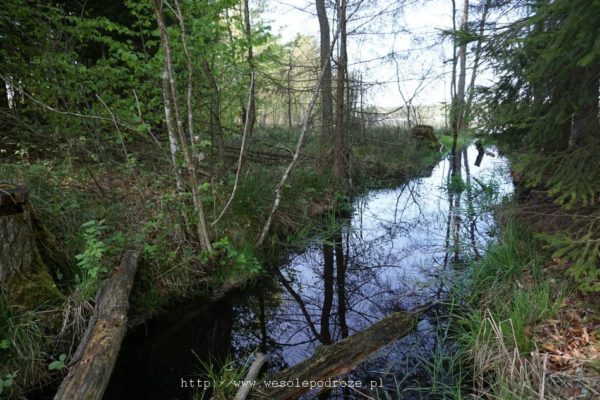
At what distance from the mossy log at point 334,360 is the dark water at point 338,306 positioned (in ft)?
0.39

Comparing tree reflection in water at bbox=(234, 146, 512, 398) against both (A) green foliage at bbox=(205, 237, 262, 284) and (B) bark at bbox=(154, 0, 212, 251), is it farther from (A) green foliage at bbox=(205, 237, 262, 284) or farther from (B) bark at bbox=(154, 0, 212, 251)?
(B) bark at bbox=(154, 0, 212, 251)

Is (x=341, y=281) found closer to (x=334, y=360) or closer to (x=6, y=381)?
(x=334, y=360)

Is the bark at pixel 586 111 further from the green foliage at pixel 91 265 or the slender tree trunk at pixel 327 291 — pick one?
the green foliage at pixel 91 265

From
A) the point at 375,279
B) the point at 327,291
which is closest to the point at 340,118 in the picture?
the point at 375,279

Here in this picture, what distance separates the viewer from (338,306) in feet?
13.6

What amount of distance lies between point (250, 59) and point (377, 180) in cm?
622

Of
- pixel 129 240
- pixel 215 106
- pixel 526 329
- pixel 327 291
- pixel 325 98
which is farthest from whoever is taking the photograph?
pixel 325 98

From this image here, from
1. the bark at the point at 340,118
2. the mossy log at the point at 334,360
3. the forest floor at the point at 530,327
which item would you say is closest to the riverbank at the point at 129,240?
the mossy log at the point at 334,360

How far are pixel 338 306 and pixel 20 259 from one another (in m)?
3.10

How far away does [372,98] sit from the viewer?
31.6ft

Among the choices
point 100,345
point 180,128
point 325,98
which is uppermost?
point 325,98

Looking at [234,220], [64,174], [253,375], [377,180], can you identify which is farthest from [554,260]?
[377,180]

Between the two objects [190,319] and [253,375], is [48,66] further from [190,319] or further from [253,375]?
[253,375]

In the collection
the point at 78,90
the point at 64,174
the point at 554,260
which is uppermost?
the point at 78,90
